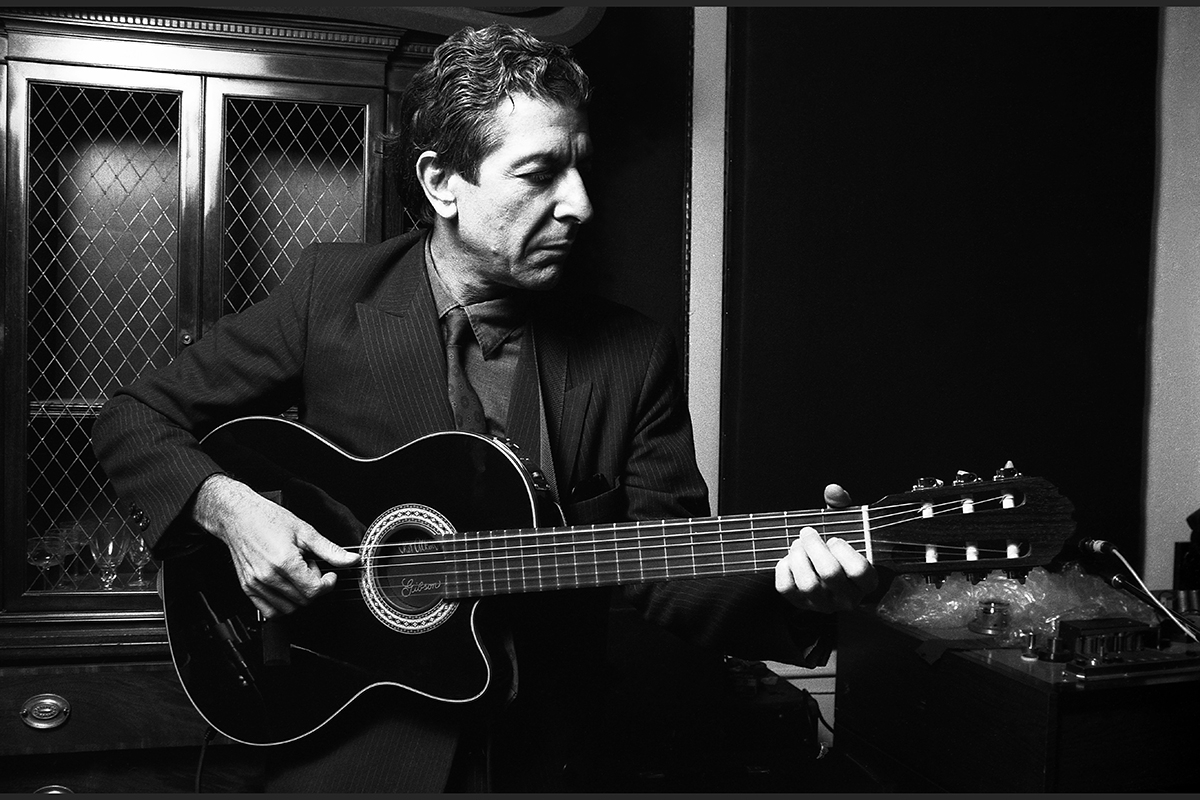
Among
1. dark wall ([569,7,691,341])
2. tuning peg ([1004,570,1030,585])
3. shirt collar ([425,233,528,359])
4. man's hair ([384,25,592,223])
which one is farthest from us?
dark wall ([569,7,691,341])

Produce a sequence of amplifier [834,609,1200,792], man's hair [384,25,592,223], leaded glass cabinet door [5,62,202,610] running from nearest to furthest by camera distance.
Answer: man's hair [384,25,592,223], amplifier [834,609,1200,792], leaded glass cabinet door [5,62,202,610]

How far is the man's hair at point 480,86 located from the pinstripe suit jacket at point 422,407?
22cm

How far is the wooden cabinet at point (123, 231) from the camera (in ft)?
7.62

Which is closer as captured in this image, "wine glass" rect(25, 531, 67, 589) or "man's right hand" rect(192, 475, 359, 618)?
"man's right hand" rect(192, 475, 359, 618)

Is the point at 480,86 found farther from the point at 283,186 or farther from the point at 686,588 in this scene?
the point at 283,186

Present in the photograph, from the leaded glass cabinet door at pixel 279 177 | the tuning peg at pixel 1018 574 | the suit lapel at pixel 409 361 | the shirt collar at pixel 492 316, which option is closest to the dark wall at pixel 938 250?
the tuning peg at pixel 1018 574

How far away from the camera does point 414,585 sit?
4.85ft

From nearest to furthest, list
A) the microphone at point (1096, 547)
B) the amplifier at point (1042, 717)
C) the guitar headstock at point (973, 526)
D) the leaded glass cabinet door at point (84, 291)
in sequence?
the guitar headstock at point (973, 526) → the amplifier at point (1042, 717) → the microphone at point (1096, 547) → the leaded glass cabinet door at point (84, 291)

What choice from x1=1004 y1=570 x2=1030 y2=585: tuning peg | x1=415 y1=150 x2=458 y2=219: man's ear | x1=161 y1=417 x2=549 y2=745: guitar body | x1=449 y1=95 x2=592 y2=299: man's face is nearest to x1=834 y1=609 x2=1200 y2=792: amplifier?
x1=1004 y1=570 x2=1030 y2=585: tuning peg

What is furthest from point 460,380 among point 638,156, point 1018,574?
point 638,156

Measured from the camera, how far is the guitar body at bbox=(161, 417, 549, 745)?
145cm

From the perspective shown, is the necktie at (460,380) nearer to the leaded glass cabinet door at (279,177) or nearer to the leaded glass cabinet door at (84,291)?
the leaded glass cabinet door at (279,177)

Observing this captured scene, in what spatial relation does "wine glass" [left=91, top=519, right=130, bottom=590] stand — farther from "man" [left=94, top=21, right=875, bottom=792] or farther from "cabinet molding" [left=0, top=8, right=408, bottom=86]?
"cabinet molding" [left=0, top=8, right=408, bottom=86]

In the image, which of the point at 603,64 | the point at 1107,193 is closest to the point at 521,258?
the point at 603,64
